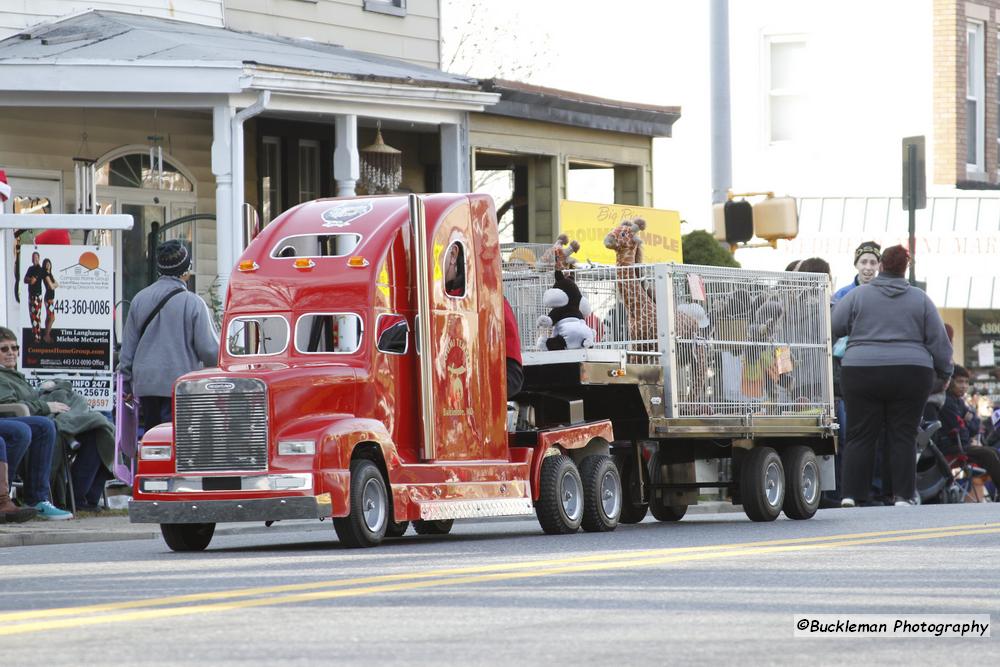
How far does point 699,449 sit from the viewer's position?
15.3 metres

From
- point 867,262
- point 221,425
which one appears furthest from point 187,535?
point 867,262

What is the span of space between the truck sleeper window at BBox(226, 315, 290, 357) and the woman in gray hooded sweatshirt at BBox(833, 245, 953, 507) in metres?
5.81

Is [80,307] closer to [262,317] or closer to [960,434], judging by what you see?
[262,317]

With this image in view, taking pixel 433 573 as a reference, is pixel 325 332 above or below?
above

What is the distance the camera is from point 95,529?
48.9ft

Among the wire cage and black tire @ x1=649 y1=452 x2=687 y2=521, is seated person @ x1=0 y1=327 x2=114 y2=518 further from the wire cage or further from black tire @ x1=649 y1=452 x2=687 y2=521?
black tire @ x1=649 y1=452 x2=687 y2=521

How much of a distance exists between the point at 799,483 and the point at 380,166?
980 centimetres

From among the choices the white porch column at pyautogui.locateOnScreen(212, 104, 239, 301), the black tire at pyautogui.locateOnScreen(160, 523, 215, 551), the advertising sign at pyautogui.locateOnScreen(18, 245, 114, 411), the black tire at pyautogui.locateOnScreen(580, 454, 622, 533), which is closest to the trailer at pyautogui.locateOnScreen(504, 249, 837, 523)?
the black tire at pyautogui.locateOnScreen(580, 454, 622, 533)

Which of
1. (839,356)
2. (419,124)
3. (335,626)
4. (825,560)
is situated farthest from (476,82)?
A: (335,626)

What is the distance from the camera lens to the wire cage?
14531 mm

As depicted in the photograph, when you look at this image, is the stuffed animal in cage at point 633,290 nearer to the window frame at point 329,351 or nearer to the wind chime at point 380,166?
the window frame at point 329,351

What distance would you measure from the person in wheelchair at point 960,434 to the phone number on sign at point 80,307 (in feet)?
27.0

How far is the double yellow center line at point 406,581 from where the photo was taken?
26.7 feet

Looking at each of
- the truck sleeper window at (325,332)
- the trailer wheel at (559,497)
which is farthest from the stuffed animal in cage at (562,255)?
the truck sleeper window at (325,332)
